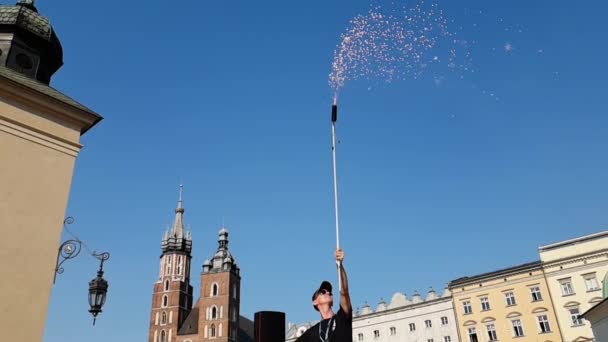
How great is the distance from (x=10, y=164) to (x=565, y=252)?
4255 centimetres

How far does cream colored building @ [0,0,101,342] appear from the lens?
1029 cm

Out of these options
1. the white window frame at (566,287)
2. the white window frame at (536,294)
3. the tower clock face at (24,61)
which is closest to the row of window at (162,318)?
the white window frame at (536,294)

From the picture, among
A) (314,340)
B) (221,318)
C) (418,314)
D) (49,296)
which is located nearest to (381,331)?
(418,314)

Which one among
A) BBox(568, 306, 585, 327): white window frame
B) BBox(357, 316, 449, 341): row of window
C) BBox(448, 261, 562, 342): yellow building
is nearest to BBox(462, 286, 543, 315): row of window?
BBox(448, 261, 562, 342): yellow building

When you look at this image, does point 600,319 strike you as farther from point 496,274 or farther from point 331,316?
point 331,316

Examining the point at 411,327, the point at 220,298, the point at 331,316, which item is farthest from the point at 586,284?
the point at 220,298

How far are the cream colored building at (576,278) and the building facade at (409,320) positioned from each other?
10.7m

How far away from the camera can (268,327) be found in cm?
272

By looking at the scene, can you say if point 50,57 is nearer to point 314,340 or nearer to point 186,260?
point 314,340

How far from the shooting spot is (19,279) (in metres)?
10.3

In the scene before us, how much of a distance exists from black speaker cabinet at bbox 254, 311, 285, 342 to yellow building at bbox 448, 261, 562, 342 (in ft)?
144

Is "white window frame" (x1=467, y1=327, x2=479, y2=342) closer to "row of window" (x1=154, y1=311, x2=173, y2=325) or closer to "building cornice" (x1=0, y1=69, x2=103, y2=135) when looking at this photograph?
"building cornice" (x1=0, y1=69, x2=103, y2=135)

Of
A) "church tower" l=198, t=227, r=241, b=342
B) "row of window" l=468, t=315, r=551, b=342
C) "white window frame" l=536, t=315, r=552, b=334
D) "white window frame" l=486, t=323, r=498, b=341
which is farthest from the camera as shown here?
"church tower" l=198, t=227, r=241, b=342

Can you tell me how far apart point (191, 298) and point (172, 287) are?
568 centimetres
